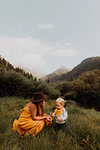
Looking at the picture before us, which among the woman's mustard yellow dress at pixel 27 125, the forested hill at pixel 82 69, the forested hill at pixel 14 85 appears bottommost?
the woman's mustard yellow dress at pixel 27 125

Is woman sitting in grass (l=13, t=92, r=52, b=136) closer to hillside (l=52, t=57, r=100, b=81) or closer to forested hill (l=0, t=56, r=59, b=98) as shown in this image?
forested hill (l=0, t=56, r=59, b=98)

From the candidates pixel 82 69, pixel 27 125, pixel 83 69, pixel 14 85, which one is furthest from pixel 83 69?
pixel 27 125

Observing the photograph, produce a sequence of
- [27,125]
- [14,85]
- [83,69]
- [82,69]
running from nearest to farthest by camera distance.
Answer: [27,125], [14,85], [83,69], [82,69]

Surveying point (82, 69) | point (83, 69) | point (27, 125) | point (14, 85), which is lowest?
point (27, 125)

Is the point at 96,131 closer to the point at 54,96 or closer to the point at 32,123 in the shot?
the point at 32,123

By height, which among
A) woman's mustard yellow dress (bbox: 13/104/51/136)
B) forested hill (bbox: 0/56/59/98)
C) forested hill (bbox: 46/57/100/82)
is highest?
forested hill (bbox: 46/57/100/82)

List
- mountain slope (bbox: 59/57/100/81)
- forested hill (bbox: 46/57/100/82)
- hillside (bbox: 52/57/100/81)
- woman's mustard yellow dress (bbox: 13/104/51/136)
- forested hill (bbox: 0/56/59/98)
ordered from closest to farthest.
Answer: woman's mustard yellow dress (bbox: 13/104/51/136) → forested hill (bbox: 0/56/59/98) → forested hill (bbox: 46/57/100/82) → hillside (bbox: 52/57/100/81) → mountain slope (bbox: 59/57/100/81)

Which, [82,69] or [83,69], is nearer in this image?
[83,69]

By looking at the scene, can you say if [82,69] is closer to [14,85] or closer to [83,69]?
[83,69]

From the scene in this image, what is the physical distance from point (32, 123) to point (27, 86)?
1015 cm

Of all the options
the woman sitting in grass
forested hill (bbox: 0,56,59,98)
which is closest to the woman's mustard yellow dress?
the woman sitting in grass

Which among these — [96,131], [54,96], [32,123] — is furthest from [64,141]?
[54,96]

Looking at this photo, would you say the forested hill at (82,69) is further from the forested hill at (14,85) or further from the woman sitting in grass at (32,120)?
the woman sitting in grass at (32,120)

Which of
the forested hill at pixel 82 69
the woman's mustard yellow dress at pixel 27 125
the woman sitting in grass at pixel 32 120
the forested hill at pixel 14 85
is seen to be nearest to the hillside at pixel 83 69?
the forested hill at pixel 82 69
